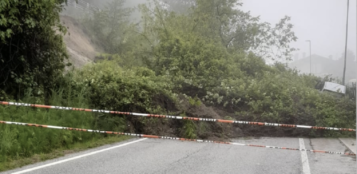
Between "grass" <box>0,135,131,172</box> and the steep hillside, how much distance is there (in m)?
23.2

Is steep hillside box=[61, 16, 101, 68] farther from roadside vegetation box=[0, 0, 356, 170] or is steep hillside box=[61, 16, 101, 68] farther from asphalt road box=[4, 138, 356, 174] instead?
asphalt road box=[4, 138, 356, 174]

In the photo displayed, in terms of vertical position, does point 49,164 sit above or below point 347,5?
below

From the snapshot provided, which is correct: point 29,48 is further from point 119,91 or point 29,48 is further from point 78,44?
point 78,44

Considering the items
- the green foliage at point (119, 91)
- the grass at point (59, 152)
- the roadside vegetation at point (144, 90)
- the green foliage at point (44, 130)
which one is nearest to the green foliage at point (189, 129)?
→ the roadside vegetation at point (144, 90)

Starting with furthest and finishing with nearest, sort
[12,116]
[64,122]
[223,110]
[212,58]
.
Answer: [212,58]
[223,110]
[64,122]
[12,116]

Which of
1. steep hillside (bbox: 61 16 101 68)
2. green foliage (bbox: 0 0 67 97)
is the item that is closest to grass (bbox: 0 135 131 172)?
green foliage (bbox: 0 0 67 97)

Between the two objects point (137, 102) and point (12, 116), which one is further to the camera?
point (137, 102)

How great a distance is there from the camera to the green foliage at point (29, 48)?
1011 centimetres

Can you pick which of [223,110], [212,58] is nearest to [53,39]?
[223,110]

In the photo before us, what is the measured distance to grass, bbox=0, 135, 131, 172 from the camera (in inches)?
269

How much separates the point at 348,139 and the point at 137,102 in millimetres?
7663

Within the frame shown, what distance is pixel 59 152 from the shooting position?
820 centimetres

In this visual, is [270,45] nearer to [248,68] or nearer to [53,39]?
[248,68]

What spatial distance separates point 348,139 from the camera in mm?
13227
